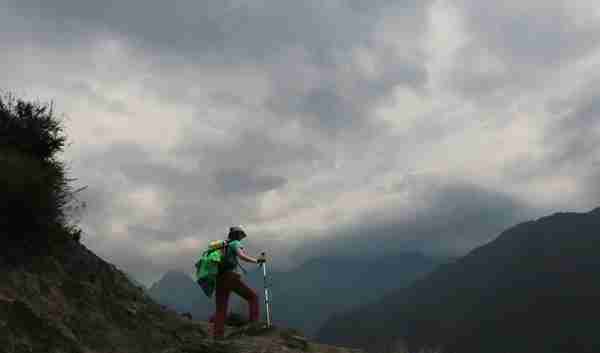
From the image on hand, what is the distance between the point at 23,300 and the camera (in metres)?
12.5

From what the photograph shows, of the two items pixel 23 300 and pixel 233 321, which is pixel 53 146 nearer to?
pixel 23 300

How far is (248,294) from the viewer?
14.4 m

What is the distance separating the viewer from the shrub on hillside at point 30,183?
526 inches

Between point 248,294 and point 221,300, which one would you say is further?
point 248,294

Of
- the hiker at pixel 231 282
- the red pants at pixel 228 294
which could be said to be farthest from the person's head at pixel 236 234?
the red pants at pixel 228 294

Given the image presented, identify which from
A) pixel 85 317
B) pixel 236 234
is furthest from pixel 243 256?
pixel 85 317

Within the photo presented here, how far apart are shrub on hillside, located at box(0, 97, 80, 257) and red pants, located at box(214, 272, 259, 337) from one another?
4.90 metres

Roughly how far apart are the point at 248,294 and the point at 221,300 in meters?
0.72

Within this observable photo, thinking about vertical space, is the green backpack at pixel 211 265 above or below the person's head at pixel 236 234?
below

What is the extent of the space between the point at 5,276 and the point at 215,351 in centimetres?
518

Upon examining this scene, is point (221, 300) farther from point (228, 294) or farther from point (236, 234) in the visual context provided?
point (236, 234)

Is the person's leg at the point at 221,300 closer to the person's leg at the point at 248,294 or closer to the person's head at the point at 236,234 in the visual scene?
the person's leg at the point at 248,294

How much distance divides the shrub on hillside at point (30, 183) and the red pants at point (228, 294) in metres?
4.90

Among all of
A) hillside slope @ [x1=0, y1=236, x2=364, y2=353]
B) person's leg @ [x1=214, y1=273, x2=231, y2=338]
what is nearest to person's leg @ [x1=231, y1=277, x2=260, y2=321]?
person's leg @ [x1=214, y1=273, x2=231, y2=338]
